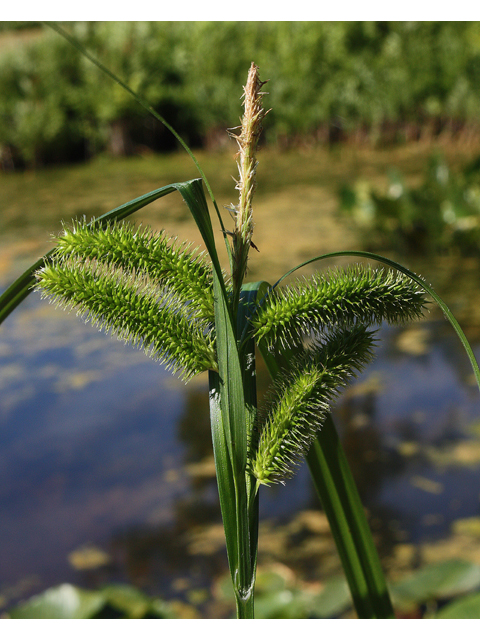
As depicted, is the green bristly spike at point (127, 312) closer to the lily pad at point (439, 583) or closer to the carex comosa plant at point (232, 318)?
the carex comosa plant at point (232, 318)

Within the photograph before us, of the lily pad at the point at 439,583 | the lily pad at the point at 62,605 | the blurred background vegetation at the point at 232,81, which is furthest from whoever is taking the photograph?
the blurred background vegetation at the point at 232,81

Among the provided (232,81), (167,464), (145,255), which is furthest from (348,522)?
(232,81)

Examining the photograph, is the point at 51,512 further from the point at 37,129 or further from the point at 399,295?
the point at 37,129

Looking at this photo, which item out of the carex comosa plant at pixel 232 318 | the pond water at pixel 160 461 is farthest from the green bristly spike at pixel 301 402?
the pond water at pixel 160 461

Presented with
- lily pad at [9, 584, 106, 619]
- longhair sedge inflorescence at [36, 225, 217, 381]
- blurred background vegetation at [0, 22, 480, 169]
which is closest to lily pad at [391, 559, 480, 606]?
lily pad at [9, 584, 106, 619]

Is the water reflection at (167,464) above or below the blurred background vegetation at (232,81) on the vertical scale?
below

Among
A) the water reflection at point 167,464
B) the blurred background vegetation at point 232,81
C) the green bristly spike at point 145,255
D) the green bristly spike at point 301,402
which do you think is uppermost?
the blurred background vegetation at point 232,81

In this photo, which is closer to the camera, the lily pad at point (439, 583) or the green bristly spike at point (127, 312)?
the green bristly spike at point (127, 312)

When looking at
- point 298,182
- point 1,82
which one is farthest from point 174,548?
point 1,82
